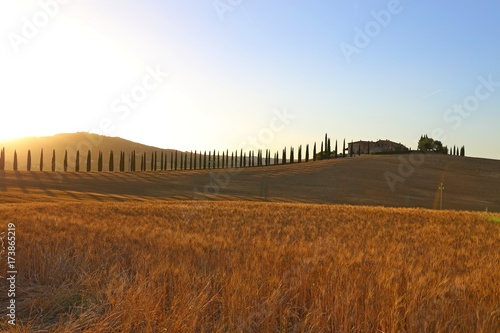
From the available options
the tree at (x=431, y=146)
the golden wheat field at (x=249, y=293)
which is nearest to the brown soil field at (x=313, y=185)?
the tree at (x=431, y=146)

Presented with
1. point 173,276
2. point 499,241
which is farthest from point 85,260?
point 499,241

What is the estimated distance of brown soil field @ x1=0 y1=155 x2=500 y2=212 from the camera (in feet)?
192

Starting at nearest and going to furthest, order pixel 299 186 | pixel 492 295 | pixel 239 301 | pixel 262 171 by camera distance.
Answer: pixel 239 301, pixel 492 295, pixel 299 186, pixel 262 171

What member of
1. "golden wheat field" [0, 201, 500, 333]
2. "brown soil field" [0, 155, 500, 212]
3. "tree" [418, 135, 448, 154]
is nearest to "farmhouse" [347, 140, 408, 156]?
"tree" [418, 135, 448, 154]

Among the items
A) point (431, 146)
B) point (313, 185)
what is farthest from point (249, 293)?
point (431, 146)

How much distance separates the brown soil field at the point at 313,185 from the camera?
58500mm

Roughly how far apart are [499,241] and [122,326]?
10372mm

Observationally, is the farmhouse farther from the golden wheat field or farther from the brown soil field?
the golden wheat field

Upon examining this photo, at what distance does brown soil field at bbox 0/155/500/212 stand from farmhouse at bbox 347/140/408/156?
29.8 m

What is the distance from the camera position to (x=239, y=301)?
13.6 ft

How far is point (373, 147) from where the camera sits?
13475 cm

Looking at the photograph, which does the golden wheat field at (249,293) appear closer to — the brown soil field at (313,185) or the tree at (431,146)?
the brown soil field at (313,185)

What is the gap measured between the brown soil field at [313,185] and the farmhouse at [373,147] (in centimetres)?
2977

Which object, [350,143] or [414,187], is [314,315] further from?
[350,143]
